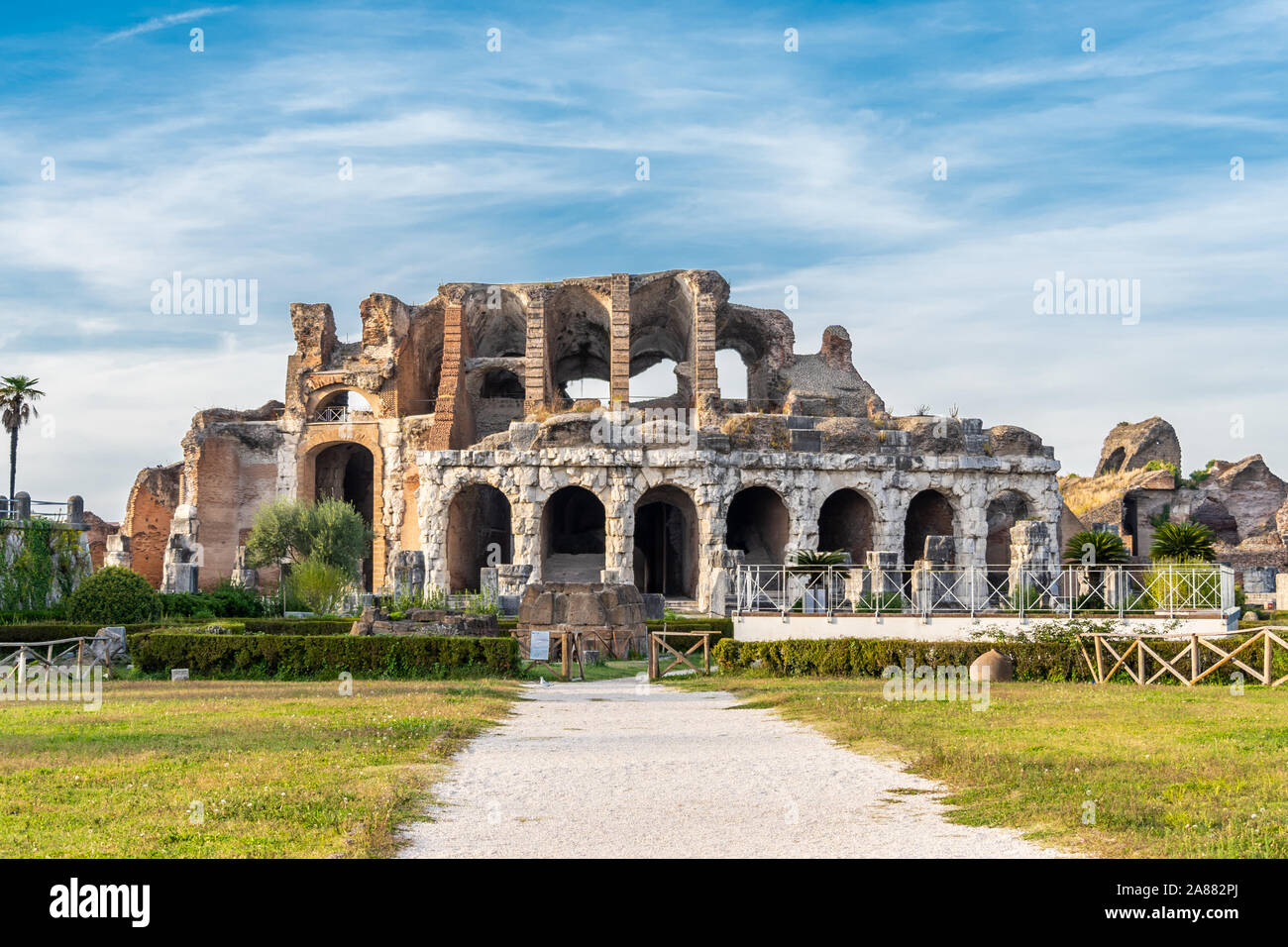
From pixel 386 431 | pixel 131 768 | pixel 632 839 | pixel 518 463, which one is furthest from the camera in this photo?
pixel 386 431

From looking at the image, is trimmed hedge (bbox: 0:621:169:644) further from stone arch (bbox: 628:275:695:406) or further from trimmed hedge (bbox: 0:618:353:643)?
stone arch (bbox: 628:275:695:406)

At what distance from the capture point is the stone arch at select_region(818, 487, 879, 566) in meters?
36.8

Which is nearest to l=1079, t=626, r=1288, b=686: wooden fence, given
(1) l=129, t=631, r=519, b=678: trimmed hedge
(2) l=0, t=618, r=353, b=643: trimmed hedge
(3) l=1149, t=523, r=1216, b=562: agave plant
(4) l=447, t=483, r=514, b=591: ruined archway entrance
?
(1) l=129, t=631, r=519, b=678: trimmed hedge

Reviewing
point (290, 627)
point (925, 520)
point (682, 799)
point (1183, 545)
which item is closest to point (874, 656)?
point (682, 799)

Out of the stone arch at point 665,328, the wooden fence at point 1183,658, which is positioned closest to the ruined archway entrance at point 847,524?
the stone arch at point 665,328

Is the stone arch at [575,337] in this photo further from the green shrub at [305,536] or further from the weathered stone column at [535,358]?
the green shrub at [305,536]

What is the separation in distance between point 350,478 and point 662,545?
43.4 ft

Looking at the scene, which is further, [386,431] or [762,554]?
[386,431]

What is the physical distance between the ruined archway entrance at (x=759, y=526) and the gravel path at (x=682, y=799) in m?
23.3

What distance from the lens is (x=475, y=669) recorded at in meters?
19.6

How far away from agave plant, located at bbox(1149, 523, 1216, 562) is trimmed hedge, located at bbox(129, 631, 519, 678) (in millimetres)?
18710
